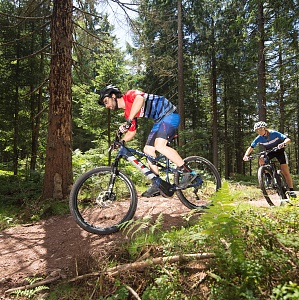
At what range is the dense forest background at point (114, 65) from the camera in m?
6.12

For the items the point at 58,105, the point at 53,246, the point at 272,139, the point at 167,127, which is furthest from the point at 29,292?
the point at 272,139

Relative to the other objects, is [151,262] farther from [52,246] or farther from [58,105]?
[58,105]

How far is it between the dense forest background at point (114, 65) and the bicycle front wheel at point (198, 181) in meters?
3.27

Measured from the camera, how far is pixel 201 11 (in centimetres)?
1638

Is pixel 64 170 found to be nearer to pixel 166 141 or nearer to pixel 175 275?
pixel 166 141

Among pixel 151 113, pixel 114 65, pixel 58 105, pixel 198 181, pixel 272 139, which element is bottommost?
pixel 198 181

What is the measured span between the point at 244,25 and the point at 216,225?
1373 centimetres

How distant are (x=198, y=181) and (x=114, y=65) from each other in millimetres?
10663

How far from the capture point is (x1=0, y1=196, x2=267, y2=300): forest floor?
2762 millimetres

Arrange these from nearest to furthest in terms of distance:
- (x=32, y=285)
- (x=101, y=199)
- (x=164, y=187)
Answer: (x=32, y=285)
(x=101, y=199)
(x=164, y=187)

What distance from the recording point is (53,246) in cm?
356

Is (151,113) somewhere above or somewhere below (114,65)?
below

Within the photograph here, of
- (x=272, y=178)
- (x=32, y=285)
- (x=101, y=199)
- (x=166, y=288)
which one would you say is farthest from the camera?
(x=272, y=178)

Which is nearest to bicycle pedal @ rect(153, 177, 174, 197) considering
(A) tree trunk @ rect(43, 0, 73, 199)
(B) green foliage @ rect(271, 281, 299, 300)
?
(B) green foliage @ rect(271, 281, 299, 300)
